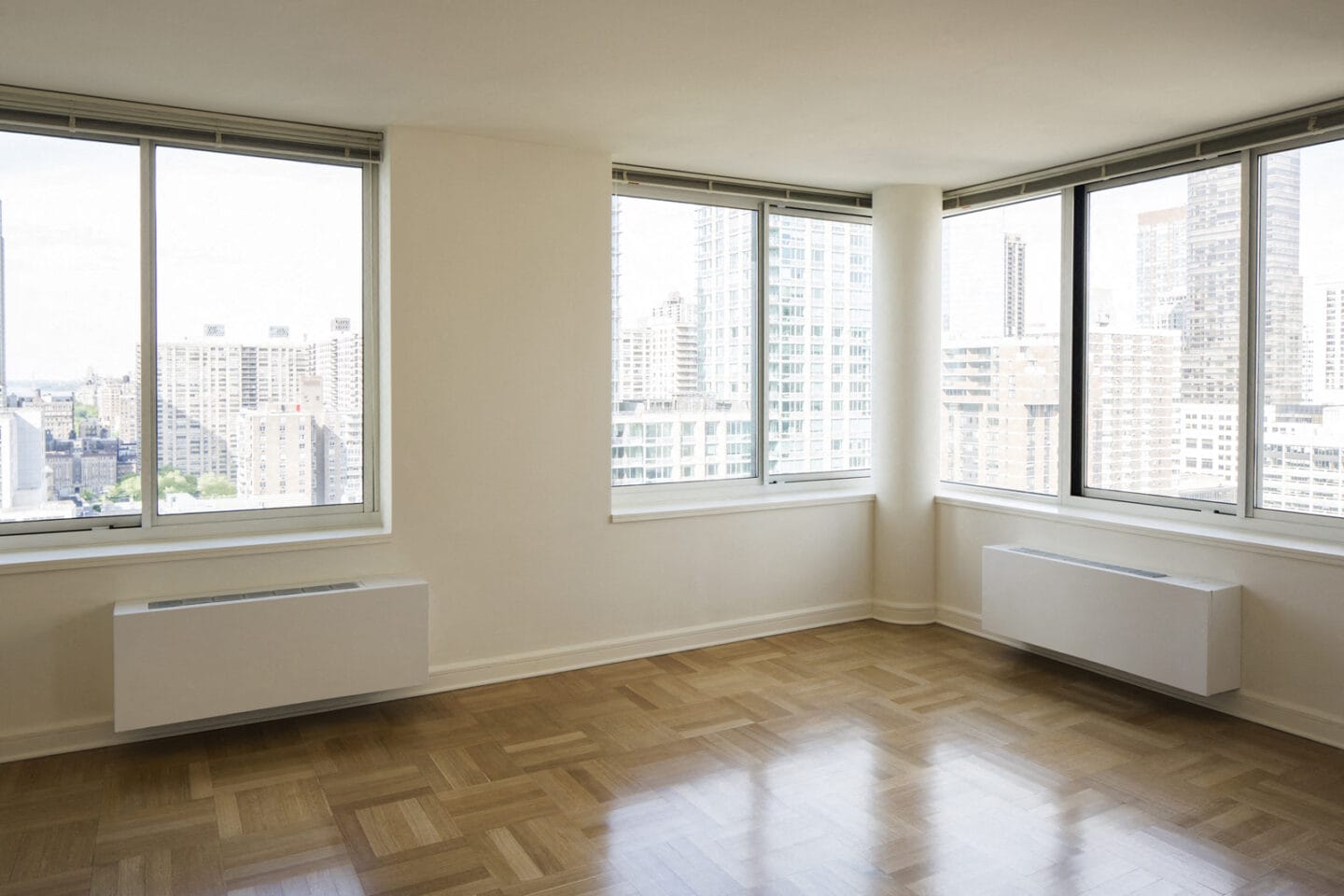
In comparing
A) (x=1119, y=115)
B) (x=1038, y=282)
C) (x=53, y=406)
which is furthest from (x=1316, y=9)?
(x=53, y=406)

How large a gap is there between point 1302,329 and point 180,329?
192 inches

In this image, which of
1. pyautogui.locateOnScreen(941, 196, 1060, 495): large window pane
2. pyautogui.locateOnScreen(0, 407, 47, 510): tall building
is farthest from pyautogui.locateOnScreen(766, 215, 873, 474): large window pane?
pyautogui.locateOnScreen(0, 407, 47, 510): tall building

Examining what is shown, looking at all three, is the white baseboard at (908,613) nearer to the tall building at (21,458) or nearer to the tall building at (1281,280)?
the tall building at (1281,280)

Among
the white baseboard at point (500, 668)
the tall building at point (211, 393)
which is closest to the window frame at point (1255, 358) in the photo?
the white baseboard at point (500, 668)

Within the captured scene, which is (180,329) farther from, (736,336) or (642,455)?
(736,336)

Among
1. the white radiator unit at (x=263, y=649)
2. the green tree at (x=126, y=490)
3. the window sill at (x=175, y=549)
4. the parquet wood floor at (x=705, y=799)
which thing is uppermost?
the green tree at (x=126, y=490)

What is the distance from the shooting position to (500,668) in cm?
461

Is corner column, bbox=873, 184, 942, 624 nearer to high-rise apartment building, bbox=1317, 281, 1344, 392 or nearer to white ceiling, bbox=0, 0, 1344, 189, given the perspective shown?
white ceiling, bbox=0, 0, 1344, 189

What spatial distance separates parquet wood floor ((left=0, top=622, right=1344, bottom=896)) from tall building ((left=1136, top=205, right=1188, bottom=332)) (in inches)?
71.2

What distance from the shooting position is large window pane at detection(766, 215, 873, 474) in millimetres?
5703

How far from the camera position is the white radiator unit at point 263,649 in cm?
363

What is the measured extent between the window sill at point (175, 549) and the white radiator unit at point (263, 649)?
18cm

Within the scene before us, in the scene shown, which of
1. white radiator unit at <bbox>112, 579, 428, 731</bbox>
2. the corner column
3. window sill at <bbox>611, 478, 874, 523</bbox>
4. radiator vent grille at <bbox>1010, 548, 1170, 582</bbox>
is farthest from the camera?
the corner column

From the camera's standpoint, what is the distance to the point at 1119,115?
4090 mm
